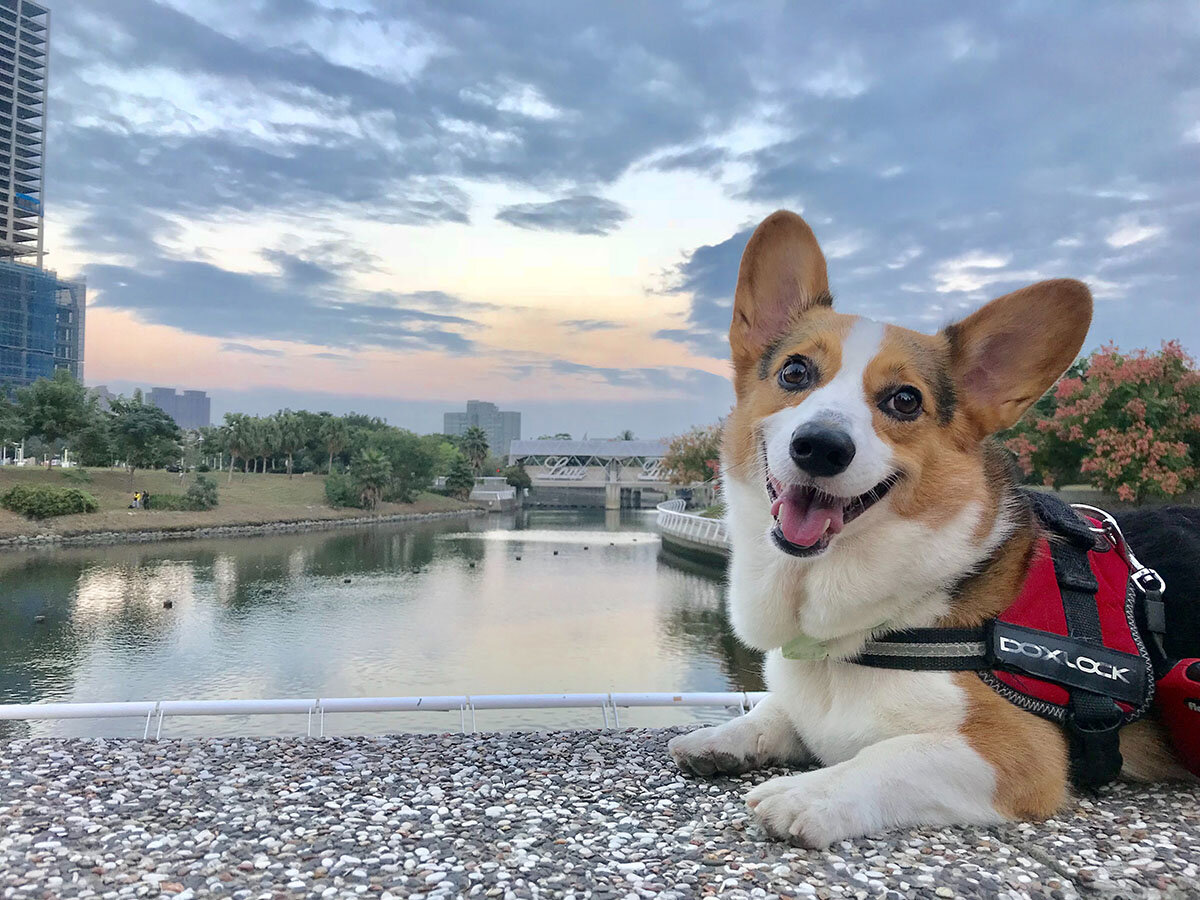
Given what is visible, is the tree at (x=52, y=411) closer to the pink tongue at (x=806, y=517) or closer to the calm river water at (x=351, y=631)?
the calm river water at (x=351, y=631)

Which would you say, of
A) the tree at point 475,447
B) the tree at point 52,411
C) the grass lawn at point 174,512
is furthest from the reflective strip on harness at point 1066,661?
the tree at point 475,447

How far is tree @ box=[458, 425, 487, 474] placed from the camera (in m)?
97.8

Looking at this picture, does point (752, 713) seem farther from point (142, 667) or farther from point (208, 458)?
point (208, 458)

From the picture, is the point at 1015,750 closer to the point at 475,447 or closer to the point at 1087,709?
the point at 1087,709

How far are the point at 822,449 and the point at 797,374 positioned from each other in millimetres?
508

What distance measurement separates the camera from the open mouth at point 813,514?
105 inches

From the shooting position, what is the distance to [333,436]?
8094 centimetres

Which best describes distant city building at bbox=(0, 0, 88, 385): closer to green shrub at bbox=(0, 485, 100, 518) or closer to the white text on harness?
green shrub at bbox=(0, 485, 100, 518)

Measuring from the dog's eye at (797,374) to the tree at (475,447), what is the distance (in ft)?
311

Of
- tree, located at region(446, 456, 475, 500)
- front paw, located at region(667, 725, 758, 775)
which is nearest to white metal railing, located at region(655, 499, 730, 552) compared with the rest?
front paw, located at region(667, 725, 758, 775)

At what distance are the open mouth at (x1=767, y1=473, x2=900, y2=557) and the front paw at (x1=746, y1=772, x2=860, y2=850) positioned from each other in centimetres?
78

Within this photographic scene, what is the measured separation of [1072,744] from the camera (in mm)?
3010

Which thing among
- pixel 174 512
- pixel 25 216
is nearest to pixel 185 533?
pixel 174 512

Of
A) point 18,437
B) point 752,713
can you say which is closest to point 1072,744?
point 752,713
